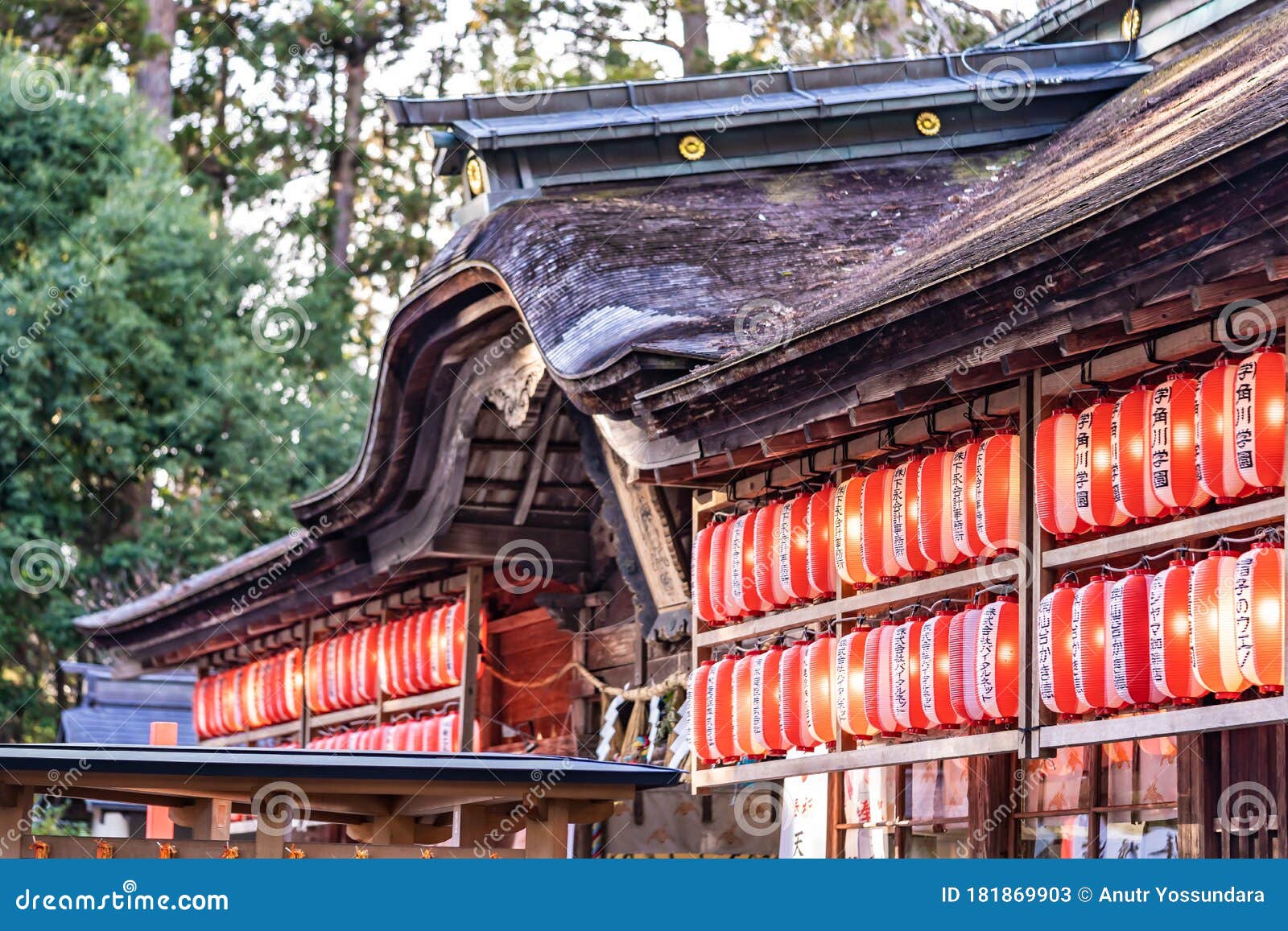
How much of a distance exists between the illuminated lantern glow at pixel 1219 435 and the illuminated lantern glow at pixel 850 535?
2.72 m

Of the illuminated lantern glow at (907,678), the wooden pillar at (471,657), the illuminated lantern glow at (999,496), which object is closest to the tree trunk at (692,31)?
the wooden pillar at (471,657)

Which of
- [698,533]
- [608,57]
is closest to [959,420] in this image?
[698,533]

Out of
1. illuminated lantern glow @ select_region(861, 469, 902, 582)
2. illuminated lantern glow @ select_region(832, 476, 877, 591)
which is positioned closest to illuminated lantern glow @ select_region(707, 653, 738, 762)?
illuminated lantern glow @ select_region(832, 476, 877, 591)

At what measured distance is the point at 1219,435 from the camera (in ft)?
25.0

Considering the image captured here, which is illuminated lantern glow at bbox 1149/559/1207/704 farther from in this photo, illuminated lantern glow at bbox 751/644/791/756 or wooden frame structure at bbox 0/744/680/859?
illuminated lantern glow at bbox 751/644/791/756

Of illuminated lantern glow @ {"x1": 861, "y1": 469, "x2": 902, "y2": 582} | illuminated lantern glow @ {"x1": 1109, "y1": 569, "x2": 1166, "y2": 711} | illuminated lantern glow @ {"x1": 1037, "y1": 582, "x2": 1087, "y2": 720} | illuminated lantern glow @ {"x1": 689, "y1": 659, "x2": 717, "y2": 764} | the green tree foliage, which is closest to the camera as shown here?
illuminated lantern glow @ {"x1": 1109, "y1": 569, "x2": 1166, "y2": 711}

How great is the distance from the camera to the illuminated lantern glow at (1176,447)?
25.6 feet

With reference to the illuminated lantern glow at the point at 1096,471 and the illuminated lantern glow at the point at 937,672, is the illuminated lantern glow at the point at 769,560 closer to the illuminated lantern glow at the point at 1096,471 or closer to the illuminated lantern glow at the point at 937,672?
the illuminated lantern glow at the point at 937,672

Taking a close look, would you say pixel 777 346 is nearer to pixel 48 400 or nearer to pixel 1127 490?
pixel 1127 490

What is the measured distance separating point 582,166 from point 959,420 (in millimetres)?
5313

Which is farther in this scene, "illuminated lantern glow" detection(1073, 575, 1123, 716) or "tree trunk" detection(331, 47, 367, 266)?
"tree trunk" detection(331, 47, 367, 266)

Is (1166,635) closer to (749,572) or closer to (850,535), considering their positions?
(850,535)

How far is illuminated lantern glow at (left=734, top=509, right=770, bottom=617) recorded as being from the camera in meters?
→ 11.1

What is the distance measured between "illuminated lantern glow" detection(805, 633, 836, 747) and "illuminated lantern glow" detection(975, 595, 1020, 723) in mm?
1461
